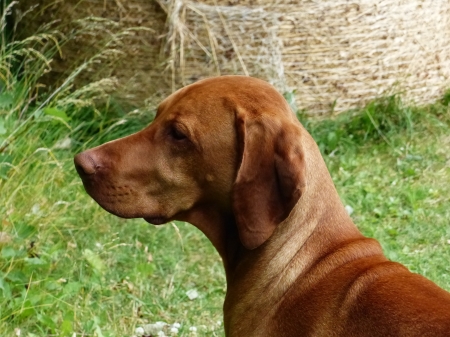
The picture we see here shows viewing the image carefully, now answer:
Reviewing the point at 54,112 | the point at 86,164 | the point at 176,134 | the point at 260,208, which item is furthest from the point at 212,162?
the point at 54,112

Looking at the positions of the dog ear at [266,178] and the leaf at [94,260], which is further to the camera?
the leaf at [94,260]

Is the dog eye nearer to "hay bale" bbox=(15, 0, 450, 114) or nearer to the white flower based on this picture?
the white flower

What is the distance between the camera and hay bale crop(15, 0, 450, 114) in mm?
6152

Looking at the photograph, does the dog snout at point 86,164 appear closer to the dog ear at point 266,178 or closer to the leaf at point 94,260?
the dog ear at point 266,178

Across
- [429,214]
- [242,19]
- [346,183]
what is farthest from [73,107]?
[429,214]

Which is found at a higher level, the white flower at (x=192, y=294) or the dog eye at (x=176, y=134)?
the dog eye at (x=176, y=134)

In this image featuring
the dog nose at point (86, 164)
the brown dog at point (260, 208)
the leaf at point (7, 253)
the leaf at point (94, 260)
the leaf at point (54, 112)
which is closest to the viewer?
the brown dog at point (260, 208)

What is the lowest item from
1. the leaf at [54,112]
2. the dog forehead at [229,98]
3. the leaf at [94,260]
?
the leaf at [94,260]

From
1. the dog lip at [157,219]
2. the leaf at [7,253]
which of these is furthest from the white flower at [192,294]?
the dog lip at [157,219]

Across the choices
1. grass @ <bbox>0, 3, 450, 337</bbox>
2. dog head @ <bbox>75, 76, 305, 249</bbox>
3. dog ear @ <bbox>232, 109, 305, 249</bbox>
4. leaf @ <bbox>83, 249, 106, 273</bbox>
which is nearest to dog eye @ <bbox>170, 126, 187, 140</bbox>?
dog head @ <bbox>75, 76, 305, 249</bbox>

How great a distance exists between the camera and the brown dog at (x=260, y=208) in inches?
105

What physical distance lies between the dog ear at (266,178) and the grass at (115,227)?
1335 millimetres

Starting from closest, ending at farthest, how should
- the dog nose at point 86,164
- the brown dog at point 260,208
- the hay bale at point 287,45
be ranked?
the brown dog at point 260,208
the dog nose at point 86,164
the hay bale at point 287,45

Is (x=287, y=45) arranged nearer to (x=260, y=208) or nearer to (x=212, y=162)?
(x=212, y=162)
